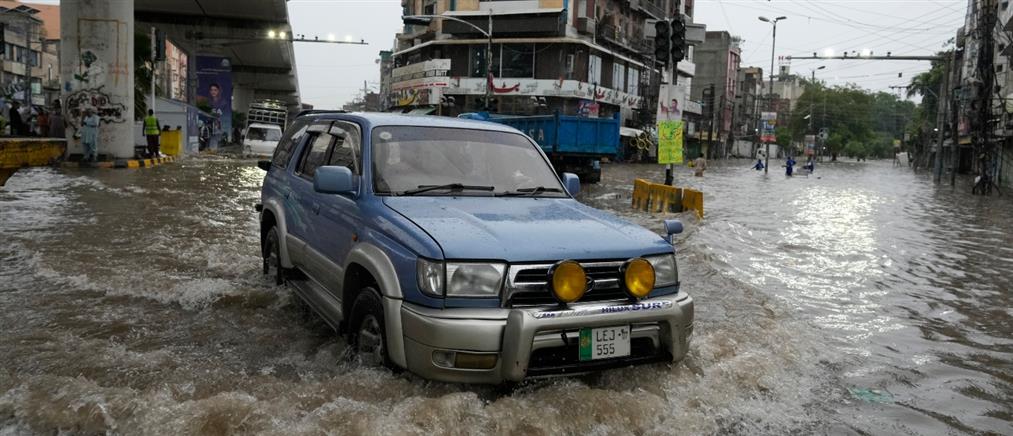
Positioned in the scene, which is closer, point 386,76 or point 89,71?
point 89,71

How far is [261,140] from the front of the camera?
30.3m

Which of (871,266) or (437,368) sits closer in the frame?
(437,368)

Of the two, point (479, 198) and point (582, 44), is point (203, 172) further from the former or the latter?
point (582, 44)

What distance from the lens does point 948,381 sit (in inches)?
195

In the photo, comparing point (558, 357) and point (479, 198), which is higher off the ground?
point (479, 198)

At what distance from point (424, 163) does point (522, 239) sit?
1.28m

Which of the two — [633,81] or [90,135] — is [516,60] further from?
[90,135]

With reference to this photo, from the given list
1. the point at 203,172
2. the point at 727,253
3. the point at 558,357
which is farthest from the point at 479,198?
the point at 203,172

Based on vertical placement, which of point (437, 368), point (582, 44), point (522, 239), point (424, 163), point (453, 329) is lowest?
point (437, 368)

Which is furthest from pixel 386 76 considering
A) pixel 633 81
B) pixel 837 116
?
pixel 837 116

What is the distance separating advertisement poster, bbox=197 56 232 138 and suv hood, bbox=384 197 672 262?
44.2 meters

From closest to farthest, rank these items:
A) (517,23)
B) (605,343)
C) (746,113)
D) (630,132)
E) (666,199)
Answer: (605,343), (666,199), (517,23), (630,132), (746,113)

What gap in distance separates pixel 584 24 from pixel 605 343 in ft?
149

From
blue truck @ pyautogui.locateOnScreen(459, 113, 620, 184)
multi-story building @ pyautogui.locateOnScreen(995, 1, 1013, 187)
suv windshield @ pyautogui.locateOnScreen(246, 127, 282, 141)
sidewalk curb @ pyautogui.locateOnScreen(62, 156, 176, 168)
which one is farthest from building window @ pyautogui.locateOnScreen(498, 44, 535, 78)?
sidewalk curb @ pyautogui.locateOnScreen(62, 156, 176, 168)
